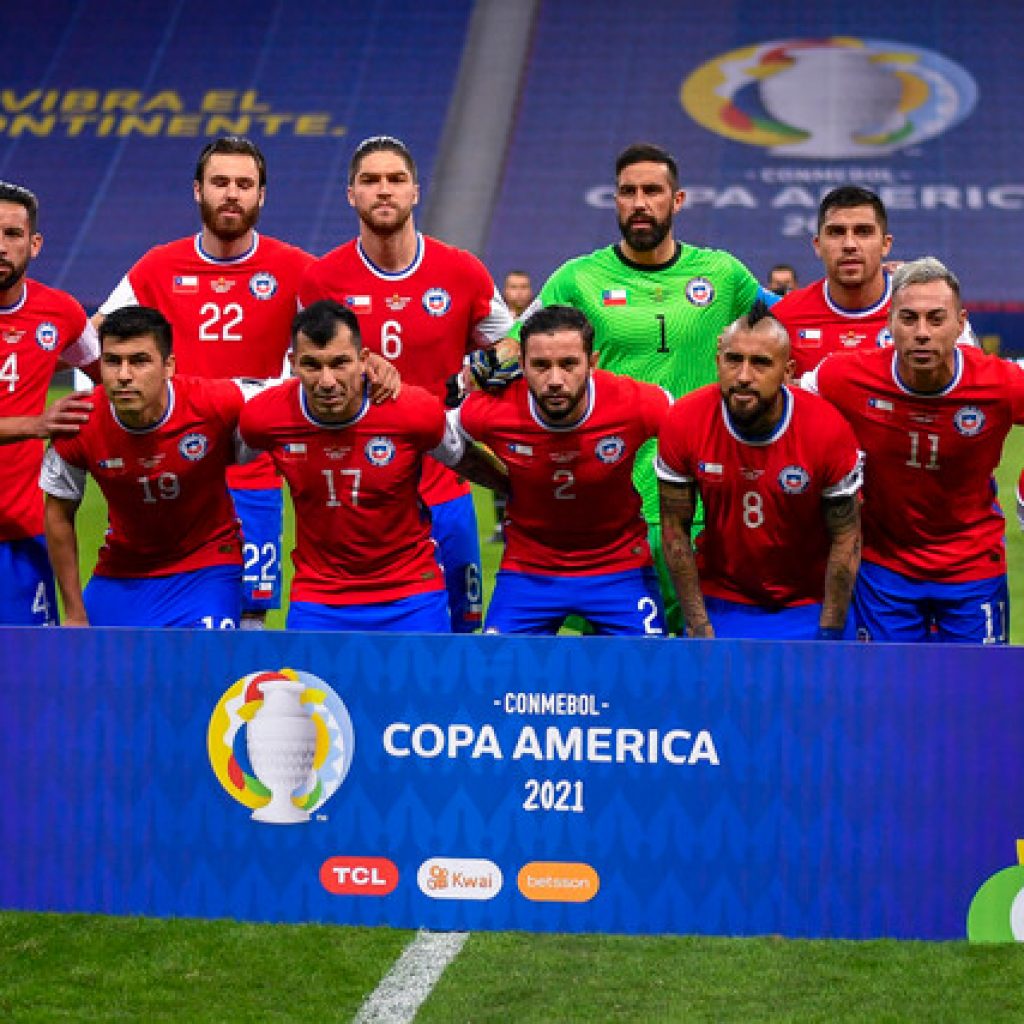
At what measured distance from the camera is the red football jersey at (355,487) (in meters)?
6.20

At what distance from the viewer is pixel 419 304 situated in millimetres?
7059

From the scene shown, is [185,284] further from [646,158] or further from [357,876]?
[357,876]

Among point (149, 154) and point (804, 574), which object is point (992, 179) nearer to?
point (149, 154)

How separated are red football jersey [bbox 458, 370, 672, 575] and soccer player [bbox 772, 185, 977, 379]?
2.45 ft

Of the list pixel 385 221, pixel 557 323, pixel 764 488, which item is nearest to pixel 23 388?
pixel 385 221

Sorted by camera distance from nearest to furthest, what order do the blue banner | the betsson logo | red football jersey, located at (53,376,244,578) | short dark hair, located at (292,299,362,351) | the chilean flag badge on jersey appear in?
the blue banner < the betsson logo < short dark hair, located at (292,299,362,351) < red football jersey, located at (53,376,244,578) < the chilean flag badge on jersey

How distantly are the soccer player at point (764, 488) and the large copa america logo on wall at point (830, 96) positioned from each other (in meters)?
25.2

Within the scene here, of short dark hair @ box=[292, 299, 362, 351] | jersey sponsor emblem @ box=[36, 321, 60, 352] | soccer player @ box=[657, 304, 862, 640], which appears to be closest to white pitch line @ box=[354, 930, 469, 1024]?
soccer player @ box=[657, 304, 862, 640]

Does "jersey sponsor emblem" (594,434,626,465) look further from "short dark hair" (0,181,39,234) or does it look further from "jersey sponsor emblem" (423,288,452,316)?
"short dark hair" (0,181,39,234)

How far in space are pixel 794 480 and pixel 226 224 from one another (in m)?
2.54

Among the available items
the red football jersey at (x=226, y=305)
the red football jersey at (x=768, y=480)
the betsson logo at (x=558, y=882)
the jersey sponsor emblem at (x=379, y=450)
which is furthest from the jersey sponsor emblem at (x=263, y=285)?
the betsson logo at (x=558, y=882)

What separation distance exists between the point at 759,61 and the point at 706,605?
27.3m

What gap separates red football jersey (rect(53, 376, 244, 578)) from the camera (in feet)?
20.7

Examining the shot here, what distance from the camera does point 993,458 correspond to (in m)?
6.30
